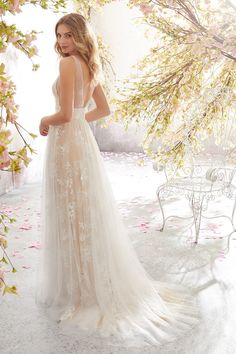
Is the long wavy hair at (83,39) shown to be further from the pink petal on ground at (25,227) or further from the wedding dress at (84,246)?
the pink petal on ground at (25,227)

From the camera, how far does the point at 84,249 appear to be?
2891 mm

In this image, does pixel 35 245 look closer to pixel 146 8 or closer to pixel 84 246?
pixel 84 246

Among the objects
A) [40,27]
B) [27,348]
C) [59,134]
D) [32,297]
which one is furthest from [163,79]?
[40,27]

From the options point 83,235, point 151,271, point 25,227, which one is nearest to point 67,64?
point 83,235

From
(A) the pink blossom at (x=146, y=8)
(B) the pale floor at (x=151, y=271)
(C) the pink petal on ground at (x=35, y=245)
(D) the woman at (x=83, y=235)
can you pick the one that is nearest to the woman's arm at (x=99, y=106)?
(D) the woman at (x=83, y=235)

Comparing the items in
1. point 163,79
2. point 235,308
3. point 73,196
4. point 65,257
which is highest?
point 163,79

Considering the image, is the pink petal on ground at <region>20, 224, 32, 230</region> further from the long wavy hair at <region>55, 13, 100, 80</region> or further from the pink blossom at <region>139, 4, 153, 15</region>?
the pink blossom at <region>139, 4, 153, 15</region>

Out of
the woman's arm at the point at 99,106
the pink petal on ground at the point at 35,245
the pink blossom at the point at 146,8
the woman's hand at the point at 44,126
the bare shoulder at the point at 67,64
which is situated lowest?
A: the pink petal on ground at the point at 35,245

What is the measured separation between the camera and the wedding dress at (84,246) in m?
2.82

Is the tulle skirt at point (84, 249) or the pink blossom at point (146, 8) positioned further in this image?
the pink blossom at point (146, 8)

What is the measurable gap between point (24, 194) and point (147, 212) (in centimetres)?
184

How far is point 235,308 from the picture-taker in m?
3.02

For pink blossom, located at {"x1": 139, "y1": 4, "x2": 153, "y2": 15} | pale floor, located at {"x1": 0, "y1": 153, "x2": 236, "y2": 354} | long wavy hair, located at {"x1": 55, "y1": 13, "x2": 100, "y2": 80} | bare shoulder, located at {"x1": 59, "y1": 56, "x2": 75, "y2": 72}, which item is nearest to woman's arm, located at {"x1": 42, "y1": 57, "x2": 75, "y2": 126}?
bare shoulder, located at {"x1": 59, "y1": 56, "x2": 75, "y2": 72}

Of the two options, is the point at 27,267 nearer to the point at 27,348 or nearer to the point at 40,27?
the point at 27,348
